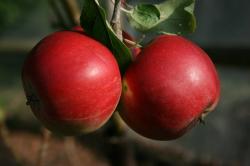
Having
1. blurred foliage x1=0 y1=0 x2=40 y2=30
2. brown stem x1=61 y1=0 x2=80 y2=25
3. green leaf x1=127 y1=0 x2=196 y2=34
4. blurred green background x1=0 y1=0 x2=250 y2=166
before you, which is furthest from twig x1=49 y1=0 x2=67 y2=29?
blurred foliage x1=0 y1=0 x2=40 y2=30

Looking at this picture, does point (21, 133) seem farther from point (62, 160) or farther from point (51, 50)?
point (51, 50)

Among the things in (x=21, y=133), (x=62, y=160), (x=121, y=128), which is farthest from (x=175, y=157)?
(x=121, y=128)

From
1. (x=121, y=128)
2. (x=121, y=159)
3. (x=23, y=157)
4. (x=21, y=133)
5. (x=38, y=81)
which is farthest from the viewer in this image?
(x=21, y=133)

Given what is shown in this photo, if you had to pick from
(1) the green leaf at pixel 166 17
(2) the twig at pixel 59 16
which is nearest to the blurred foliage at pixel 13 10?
(2) the twig at pixel 59 16

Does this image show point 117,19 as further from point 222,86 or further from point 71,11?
point 222,86

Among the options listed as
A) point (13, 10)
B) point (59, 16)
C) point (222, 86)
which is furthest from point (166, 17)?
point (13, 10)

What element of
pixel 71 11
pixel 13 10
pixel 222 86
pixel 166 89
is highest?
pixel 166 89

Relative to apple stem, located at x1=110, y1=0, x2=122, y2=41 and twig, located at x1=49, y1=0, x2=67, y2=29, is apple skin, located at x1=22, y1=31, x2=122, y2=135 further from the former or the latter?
twig, located at x1=49, y1=0, x2=67, y2=29
